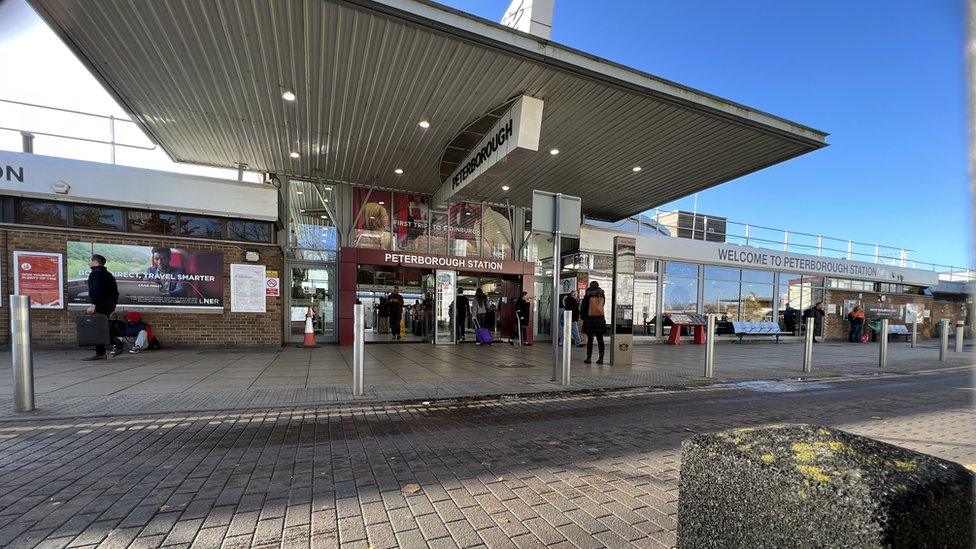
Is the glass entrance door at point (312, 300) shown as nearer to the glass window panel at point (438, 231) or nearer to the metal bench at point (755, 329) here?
the glass window panel at point (438, 231)

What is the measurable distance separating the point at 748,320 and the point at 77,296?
848 inches

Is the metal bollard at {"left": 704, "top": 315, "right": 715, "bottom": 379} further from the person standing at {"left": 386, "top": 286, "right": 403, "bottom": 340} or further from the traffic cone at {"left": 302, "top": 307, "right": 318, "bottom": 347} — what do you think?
the traffic cone at {"left": 302, "top": 307, "right": 318, "bottom": 347}

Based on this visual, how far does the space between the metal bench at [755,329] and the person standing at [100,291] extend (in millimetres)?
18375

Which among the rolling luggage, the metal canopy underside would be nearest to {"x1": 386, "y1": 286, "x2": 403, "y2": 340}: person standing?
the rolling luggage

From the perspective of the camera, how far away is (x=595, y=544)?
238 cm

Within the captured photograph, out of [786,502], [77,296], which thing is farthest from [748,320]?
[77,296]

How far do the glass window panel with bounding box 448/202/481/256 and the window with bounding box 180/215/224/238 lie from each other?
6639mm

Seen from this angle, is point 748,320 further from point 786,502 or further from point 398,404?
point 786,502

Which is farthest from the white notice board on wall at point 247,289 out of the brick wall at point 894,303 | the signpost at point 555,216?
the brick wall at point 894,303

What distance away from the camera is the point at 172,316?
10117mm

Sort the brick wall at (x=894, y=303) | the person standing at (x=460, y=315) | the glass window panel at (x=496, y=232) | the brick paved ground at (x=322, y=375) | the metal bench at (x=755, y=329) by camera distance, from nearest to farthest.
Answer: the brick paved ground at (x=322, y=375)
the person standing at (x=460, y=315)
the glass window panel at (x=496, y=232)
the metal bench at (x=755, y=329)
the brick wall at (x=894, y=303)

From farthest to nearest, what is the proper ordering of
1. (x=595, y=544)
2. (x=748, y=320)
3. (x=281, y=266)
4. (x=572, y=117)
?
(x=748, y=320) → (x=281, y=266) → (x=572, y=117) → (x=595, y=544)

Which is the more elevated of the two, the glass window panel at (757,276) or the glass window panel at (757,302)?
the glass window panel at (757,276)

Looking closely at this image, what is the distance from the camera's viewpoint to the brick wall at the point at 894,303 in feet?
61.7
